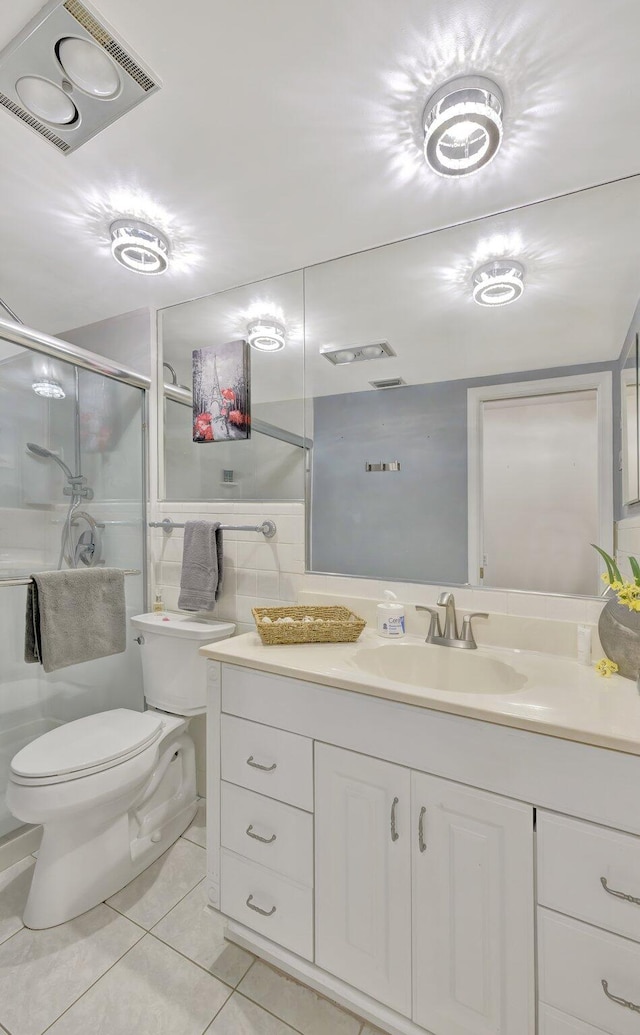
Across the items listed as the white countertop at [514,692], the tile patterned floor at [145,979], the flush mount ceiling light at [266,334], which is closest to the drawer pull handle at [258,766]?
the white countertop at [514,692]

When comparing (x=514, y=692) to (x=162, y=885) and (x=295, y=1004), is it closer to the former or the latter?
(x=295, y=1004)

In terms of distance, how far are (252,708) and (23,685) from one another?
3.44 ft

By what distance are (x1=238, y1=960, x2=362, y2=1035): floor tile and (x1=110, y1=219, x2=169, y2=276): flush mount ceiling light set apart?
7.52 feet

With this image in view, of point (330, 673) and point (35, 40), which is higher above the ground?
point (35, 40)

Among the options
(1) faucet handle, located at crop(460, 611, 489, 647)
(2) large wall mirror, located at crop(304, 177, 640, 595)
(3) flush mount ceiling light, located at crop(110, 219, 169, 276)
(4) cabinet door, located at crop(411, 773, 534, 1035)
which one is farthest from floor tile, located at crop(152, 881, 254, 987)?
(3) flush mount ceiling light, located at crop(110, 219, 169, 276)

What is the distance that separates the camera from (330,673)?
107 cm

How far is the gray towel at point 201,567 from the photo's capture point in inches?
69.3

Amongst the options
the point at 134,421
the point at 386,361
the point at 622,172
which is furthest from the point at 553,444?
the point at 134,421

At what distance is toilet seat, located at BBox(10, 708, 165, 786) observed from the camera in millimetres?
1310

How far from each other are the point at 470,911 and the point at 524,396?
130 centimetres

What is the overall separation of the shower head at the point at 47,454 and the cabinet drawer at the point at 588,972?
1.97 m

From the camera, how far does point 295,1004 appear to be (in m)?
1.15

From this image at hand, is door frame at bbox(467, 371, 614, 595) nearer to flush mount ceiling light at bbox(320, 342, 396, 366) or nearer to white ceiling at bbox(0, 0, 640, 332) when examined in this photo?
flush mount ceiling light at bbox(320, 342, 396, 366)

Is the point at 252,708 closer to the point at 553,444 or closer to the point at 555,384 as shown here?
the point at 553,444
